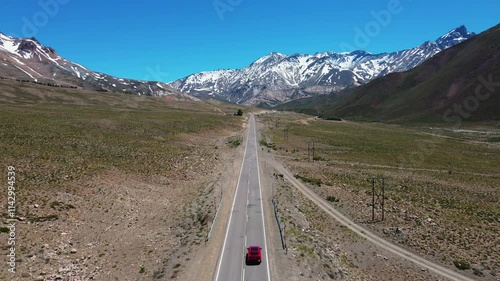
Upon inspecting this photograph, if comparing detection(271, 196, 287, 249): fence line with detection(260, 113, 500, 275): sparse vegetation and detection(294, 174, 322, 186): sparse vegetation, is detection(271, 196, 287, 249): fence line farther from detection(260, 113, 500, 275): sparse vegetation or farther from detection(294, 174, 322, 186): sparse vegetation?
detection(294, 174, 322, 186): sparse vegetation

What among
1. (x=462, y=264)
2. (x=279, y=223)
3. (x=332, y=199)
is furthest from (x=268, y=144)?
(x=462, y=264)

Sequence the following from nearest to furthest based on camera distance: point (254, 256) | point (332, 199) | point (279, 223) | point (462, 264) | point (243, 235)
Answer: point (254, 256)
point (462, 264)
point (243, 235)
point (279, 223)
point (332, 199)

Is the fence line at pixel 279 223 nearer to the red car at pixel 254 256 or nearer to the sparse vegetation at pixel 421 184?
the red car at pixel 254 256

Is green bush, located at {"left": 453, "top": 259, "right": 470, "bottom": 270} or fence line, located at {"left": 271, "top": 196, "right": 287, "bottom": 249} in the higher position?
fence line, located at {"left": 271, "top": 196, "right": 287, "bottom": 249}

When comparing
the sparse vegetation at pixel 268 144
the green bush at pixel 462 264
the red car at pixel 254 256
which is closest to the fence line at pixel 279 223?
the red car at pixel 254 256

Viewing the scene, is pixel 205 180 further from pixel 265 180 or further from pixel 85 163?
pixel 85 163

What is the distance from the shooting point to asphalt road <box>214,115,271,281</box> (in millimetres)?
25422

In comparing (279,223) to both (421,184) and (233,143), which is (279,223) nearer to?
(421,184)

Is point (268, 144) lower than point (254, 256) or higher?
higher

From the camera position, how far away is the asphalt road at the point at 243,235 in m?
25.4

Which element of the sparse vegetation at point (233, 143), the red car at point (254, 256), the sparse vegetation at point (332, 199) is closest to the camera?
the red car at point (254, 256)

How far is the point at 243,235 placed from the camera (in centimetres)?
3250

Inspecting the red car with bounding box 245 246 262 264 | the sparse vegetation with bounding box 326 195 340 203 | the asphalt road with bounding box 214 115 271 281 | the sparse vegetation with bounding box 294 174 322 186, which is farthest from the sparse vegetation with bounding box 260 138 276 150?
the red car with bounding box 245 246 262 264

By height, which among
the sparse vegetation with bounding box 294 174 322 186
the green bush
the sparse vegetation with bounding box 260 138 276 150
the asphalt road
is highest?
the sparse vegetation with bounding box 260 138 276 150
